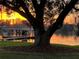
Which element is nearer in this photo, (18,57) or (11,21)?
(18,57)

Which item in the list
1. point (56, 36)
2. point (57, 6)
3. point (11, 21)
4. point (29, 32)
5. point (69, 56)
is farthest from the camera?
point (11, 21)

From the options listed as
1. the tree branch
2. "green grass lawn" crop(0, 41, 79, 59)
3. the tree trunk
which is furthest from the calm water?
"green grass lawn" crop(0, 41, 79, 59)

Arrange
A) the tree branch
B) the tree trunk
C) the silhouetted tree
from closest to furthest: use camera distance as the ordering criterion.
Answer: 1. the tree branch
2. the silhouetted tree
3. the tree trunk

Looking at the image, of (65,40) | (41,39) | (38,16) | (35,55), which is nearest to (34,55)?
(35,55)

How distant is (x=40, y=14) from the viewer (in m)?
13.3

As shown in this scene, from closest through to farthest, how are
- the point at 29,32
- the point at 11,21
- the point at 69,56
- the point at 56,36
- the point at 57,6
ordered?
the point at 69,56 < the point at 57,6 < the point at 29,32 < the point at 56,36 < the point at 11,21

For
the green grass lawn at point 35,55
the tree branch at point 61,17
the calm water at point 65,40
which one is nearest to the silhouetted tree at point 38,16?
the tree branch at point 61,17

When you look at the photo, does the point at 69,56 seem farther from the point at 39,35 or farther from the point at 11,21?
the point at 11,21

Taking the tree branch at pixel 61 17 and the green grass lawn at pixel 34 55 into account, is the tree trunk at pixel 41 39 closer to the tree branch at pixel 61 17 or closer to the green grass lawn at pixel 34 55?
the tree branch at pixel 61 17

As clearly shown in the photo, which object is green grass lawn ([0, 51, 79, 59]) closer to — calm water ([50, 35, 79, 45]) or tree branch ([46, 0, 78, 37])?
tree branch ([46, 0, 78, 37])

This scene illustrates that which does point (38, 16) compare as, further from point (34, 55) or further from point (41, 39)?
point (34, 55)

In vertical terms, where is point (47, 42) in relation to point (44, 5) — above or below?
below

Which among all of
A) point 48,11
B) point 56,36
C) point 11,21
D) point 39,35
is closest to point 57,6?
point 48,11

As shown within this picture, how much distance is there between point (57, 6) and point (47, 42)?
1556 mm
